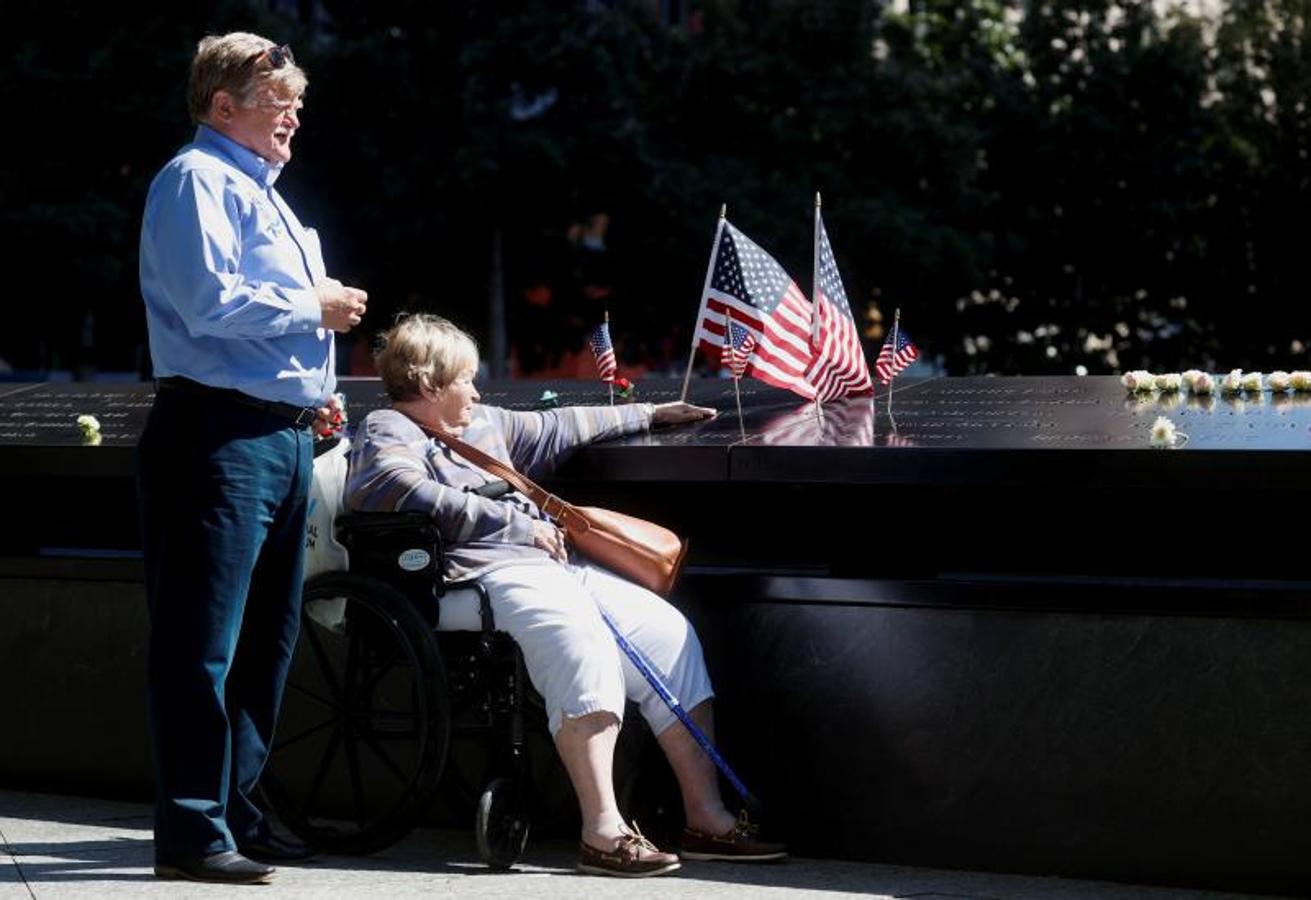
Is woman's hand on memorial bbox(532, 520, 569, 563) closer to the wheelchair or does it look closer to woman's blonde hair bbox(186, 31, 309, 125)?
the wheelchair

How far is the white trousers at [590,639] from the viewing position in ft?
18.6

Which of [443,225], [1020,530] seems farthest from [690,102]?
[1020,530]

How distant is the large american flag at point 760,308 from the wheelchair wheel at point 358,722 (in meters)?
1.34

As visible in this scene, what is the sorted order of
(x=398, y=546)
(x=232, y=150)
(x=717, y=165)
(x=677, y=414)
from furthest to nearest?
(x=717, y=165) < (x=677, y=414) < (x=398, y=546) < (x=232, y=150)

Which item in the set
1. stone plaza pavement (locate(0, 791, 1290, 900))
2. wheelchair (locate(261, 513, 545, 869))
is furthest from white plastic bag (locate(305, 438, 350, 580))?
stone plaza pavement (locate(0, 791, 1290, 900))

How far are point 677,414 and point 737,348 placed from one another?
24 centimetres

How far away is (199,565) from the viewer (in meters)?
5.60

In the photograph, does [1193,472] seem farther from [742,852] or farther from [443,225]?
[443,225]

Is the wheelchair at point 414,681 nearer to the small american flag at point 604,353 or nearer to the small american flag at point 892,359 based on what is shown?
the small american flag at point 604,353

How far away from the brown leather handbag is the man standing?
1.67ft

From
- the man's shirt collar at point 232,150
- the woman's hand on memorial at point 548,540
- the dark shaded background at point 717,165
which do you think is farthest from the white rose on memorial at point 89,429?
the dark shaded background at point 717,165

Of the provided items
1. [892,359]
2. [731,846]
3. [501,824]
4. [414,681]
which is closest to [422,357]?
[414,681]

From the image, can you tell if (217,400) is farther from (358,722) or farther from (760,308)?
(760,308)

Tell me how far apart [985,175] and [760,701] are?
1051 inches
